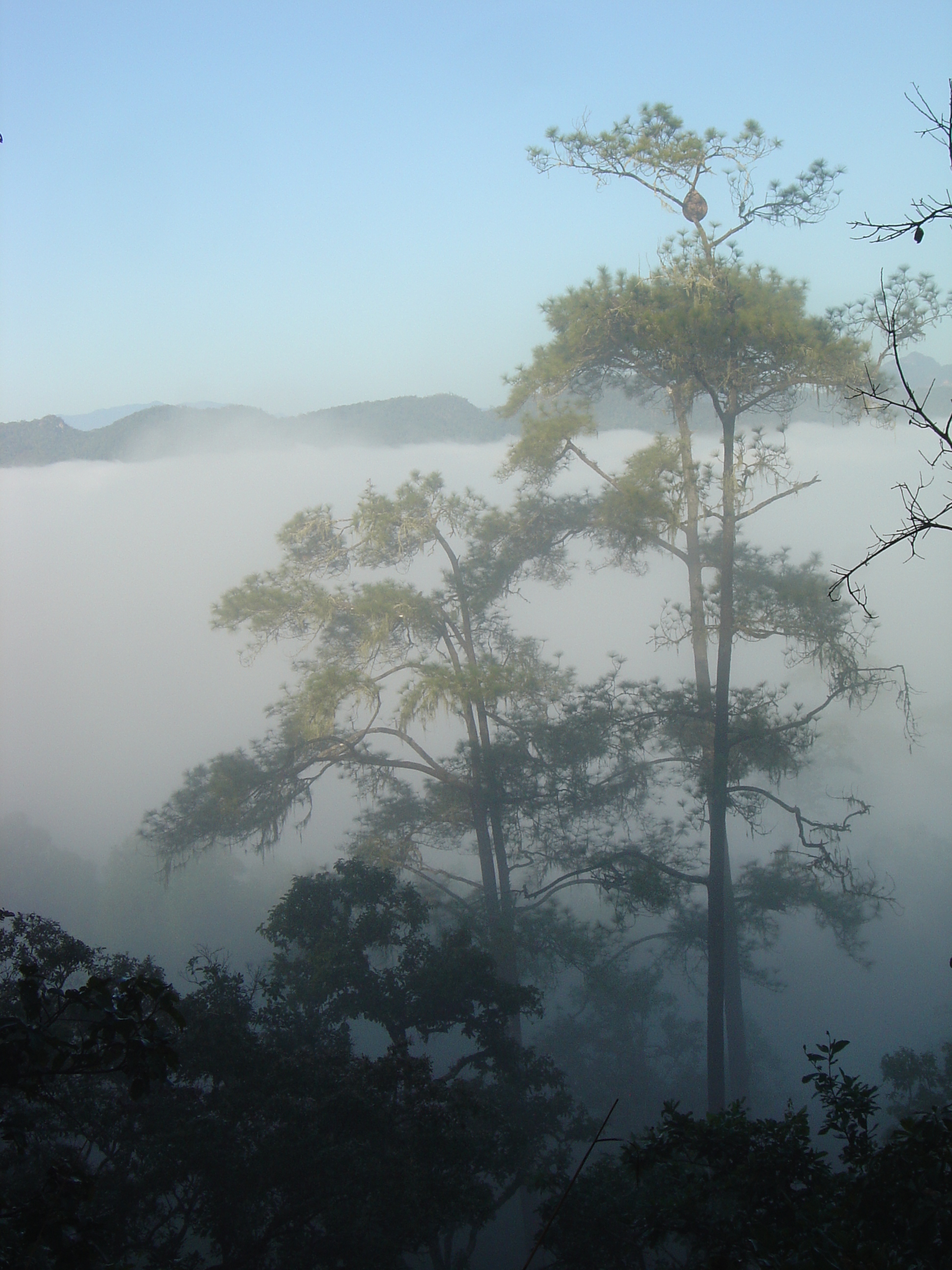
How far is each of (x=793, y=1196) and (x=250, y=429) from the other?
18404mm

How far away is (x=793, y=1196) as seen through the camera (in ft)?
11.4

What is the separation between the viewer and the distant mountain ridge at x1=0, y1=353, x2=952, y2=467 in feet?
58.2

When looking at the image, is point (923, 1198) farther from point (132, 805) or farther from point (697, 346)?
point (132, 805)

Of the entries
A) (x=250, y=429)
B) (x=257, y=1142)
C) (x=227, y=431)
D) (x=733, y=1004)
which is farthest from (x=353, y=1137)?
(x=227, y=431)

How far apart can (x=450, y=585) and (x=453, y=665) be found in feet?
4.44

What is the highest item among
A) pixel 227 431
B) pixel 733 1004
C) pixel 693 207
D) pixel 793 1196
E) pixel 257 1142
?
pixel 693 207

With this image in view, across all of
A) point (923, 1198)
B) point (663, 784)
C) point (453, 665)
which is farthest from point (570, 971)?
point (923, 1198)

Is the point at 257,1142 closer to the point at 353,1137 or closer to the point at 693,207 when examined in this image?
the point at 353,1137

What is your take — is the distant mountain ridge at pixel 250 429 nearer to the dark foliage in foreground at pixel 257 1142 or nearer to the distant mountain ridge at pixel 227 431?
the distant mountain ridge at pixel 227 431

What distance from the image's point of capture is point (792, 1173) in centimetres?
354

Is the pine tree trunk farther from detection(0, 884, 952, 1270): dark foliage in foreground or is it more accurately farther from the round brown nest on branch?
the round brown nest on branch

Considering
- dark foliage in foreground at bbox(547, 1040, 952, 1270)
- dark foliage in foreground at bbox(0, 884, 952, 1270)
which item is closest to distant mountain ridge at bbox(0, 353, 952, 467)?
dark foliage in foreground at bbox(0, 884, 952, 1270)

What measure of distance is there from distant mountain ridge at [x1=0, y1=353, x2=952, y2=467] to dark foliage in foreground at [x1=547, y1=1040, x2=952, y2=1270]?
14.1 m

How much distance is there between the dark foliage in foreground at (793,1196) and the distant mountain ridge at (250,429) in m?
14.1
